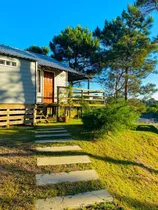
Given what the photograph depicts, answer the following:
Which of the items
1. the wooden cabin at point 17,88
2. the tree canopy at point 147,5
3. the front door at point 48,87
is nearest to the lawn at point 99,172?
the wooden cabin at point 17,88

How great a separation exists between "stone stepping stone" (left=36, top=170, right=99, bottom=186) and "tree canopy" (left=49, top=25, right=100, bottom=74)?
17193mm

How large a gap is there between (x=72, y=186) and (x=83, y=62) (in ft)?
61.9

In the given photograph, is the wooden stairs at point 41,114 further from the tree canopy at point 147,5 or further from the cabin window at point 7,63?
the tree canopy at point 147,5

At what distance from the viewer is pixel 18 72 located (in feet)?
28.9

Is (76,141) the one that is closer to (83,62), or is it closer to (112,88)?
(112,88)

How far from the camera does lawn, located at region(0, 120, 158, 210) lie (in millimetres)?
2943

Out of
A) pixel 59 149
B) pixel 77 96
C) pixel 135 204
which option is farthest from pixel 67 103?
pixel 135 204

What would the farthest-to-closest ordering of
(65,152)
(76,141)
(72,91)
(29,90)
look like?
1. (72,91)
2. (29,90)
3. (76,141)
4. (65,152)

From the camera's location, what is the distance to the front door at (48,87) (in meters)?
12.4

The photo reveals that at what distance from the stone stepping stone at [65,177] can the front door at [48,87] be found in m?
9.18

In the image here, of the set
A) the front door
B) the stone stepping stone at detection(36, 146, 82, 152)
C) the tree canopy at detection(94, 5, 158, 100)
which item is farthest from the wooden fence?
the tree canopy at detection(94, 5, 158, 100)

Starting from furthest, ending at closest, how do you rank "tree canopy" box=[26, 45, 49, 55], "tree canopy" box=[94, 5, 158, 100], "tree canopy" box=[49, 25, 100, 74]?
"tree canopy" box=[26, 45, 49, 55], "tree canopy" box=[49, 25, 100, 74], "tree canopy" box=[94, 5, 158, 100]

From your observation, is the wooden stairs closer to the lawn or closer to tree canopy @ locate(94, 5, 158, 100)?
the lawn

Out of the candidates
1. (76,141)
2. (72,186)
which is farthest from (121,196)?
(76,141)
